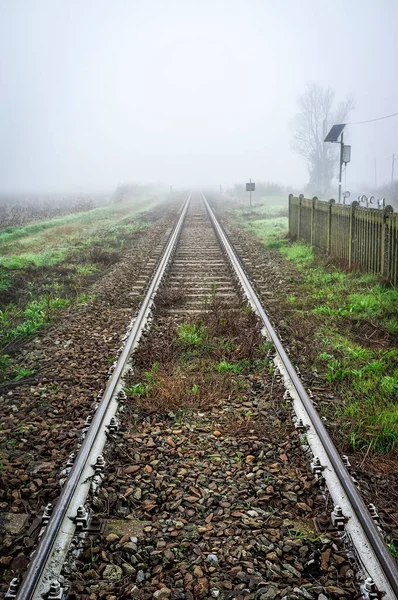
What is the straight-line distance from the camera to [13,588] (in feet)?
7.64

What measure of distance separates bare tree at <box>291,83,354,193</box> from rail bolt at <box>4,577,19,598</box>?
4986 centimetres

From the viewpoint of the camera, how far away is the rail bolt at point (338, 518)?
275cm

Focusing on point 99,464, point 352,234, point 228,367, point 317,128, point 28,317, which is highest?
point 317,128

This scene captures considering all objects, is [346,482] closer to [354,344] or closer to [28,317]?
[354,344]

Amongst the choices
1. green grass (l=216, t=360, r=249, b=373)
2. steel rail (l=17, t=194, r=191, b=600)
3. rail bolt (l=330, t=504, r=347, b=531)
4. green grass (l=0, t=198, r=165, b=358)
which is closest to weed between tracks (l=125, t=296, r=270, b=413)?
green grass (l=216, t=360, r=249, b=373)

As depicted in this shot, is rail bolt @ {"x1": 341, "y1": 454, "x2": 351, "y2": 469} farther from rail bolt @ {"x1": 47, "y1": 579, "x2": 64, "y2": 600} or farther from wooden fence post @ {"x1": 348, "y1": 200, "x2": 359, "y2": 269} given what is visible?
wooden fence post @ {"x1": 348, "y1": 200, "x2": 359, "y2": 269}

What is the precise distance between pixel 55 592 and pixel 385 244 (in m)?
7.61

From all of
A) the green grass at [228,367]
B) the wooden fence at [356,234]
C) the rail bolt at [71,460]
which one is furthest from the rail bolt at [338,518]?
the wooden fence at [356,234]

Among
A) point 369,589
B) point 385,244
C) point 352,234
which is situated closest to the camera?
point 369,589

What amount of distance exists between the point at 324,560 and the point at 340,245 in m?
9.15

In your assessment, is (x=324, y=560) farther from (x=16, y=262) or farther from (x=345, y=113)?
(x=345, y=113)

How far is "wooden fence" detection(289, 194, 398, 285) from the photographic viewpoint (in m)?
8.19

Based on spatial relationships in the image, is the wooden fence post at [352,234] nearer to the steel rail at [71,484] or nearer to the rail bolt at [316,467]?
the steel rail at [71,484]

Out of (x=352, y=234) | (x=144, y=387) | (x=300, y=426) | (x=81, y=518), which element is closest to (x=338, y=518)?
(x=300, y=426)
